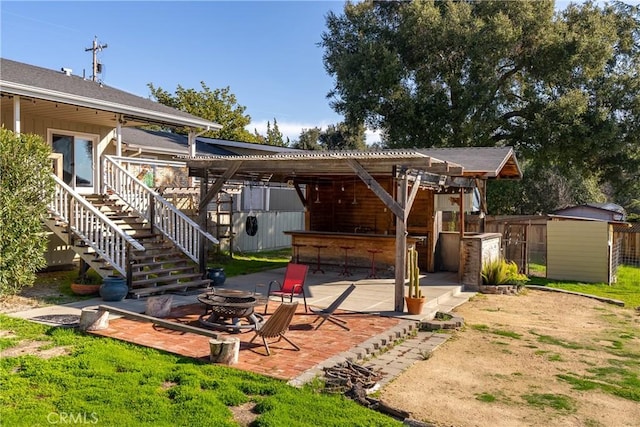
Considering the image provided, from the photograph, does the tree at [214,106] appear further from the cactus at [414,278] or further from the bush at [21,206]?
the cactus at [414,278]

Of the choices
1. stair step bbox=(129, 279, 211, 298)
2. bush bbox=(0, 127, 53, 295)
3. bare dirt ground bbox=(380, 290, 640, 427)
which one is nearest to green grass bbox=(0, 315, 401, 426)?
bare dirt ground bbox=(380, 290, 640, 427)

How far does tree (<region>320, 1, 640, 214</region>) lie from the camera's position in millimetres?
21031

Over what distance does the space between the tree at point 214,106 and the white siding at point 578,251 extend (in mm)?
24583

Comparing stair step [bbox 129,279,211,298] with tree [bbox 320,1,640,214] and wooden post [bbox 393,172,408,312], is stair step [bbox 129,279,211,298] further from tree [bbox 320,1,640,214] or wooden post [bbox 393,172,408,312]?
tree [bbox 320,1,640,214]

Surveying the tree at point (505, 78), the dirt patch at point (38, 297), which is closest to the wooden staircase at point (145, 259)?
the dirt patch at point (38, 297)

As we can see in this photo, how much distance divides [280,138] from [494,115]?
2575 cm

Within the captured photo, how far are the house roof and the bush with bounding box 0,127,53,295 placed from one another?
175cm

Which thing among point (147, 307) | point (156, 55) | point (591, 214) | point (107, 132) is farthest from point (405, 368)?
point (591, 214)

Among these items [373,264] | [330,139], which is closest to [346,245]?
[373,264]

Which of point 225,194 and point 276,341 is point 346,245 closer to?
point 225,194

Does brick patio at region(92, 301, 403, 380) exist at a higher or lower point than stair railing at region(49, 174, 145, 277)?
lower

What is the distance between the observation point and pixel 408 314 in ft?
28.0

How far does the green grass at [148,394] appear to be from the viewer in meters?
4.18

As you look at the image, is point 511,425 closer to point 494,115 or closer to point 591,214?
point 494,115
